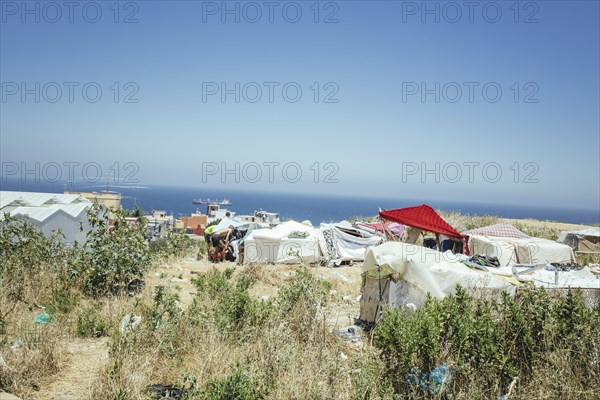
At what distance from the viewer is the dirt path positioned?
11.9 ft

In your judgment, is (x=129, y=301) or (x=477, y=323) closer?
(x=477, y=323)

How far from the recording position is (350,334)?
5.79 metres

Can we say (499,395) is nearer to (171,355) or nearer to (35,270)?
(171,355)

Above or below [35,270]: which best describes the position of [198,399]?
below

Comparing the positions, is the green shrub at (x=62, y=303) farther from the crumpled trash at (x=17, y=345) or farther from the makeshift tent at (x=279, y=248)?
the makeshift tent at (x=279, y=248)

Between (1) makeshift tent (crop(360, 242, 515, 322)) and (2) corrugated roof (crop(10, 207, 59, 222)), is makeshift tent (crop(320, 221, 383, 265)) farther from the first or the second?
(2) corrugated roof (crop(10, 207, 59, 222))

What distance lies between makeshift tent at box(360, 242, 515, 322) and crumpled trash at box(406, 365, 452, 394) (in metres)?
1.47

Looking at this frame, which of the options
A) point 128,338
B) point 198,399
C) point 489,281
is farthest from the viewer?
point 489,281

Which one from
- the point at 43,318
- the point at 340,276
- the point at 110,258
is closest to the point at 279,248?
the point at 340,276

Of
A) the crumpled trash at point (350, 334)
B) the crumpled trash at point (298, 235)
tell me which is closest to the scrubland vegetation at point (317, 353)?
the crumpled trash at point (350, 334)

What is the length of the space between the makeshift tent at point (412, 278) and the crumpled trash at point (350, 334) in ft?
1.36

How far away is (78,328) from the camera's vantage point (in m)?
5.12

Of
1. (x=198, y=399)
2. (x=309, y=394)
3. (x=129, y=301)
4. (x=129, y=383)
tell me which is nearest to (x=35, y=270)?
(x=129, y=301)

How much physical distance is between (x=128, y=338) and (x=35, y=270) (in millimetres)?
3757
